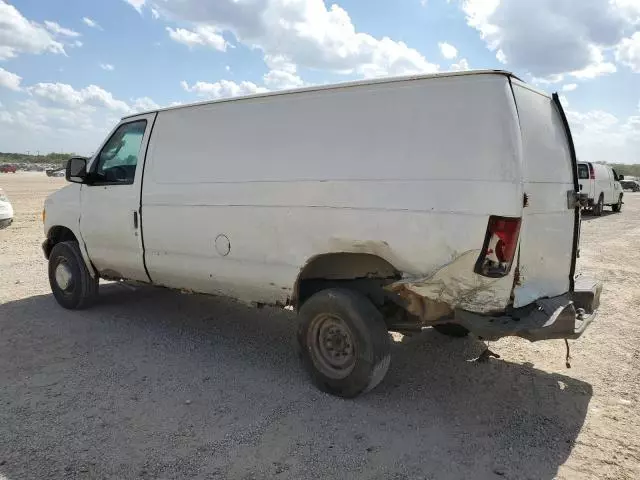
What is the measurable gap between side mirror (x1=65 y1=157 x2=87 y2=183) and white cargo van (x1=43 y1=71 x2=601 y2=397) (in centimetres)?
94

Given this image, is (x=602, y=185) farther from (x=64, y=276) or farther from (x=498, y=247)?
(x=64, y=276)

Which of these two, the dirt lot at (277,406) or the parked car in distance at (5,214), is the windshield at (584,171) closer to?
the dirt lot at (277,406)

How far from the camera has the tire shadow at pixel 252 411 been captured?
3.28 m

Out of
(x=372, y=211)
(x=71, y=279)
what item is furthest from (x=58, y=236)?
(x=372, y=211)

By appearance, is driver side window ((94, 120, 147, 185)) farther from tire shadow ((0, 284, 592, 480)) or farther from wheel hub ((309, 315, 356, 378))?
wheel hub ((309, 315, 356, 378))

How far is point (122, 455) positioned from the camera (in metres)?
3.36

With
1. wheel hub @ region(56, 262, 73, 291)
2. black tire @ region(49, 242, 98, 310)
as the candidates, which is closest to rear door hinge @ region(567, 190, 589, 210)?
black tire @ region(49, 242, 98, 310)

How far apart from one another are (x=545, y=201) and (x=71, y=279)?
5431 mm

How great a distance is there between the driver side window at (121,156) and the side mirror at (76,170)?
5.5 inches

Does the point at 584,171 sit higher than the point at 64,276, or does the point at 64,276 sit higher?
the point at 584,171

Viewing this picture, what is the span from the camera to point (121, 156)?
594 centimetres

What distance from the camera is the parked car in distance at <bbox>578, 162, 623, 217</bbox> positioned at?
788 inches

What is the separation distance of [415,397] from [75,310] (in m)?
4.46

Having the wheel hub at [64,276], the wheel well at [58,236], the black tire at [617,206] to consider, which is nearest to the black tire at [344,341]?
the wheel hub at [64,276]
